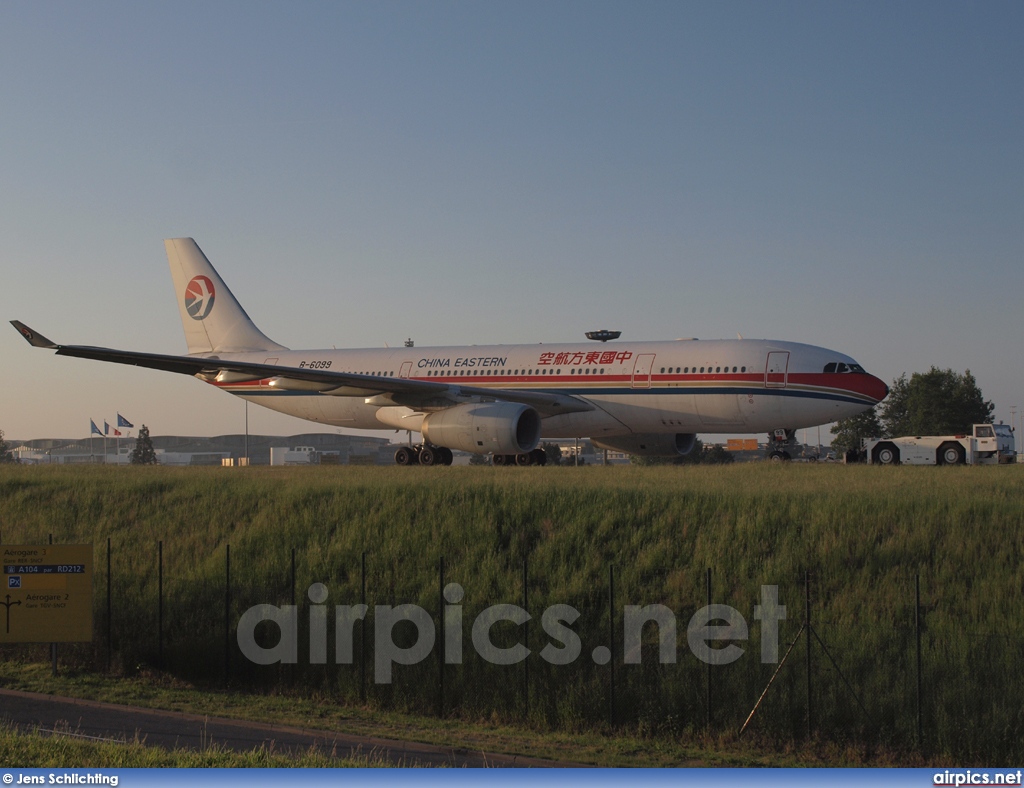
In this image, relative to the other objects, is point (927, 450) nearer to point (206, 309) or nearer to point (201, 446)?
point (206, 309)

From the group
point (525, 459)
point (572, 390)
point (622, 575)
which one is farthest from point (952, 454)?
point (622, 575)

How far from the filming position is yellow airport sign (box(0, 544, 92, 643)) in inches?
775

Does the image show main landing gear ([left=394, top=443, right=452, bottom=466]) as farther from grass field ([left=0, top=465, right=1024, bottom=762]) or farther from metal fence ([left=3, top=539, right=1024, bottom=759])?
metal fence ([left=3, top=539, right=1024, bottom=759])

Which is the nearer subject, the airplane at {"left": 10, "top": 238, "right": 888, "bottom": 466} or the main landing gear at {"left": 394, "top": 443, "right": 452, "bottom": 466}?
the airplane at {"left": 10, "top": 238, "right": 888, "bottom": 466}

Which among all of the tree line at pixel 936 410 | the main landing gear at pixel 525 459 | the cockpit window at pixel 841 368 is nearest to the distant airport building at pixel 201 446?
the tree line at pixel 936 410

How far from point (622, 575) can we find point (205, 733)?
8.81 metres

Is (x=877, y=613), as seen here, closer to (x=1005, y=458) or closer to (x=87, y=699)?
(x=87, y=699)

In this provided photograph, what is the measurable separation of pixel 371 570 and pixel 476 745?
8.15m

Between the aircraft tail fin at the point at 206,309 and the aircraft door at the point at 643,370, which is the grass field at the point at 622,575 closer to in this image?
the aircraft door at the point at 643,370

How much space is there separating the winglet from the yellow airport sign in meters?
12.4

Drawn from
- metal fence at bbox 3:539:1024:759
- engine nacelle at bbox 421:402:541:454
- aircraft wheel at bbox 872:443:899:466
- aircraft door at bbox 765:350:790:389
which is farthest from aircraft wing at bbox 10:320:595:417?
metal fence at bbox 3:539:1024:759

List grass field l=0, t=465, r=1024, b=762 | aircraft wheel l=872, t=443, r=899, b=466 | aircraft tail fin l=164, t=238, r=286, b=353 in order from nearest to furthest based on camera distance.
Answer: grass field l=0, t=465, r=1024, b=762 → aircraft wheel l=872, t=443, r=899, b=466 → aircraft tail fin l=164, t=238, r=286, b=353

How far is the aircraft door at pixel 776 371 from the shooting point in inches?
1359

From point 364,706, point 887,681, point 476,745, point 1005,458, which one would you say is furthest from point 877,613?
point 1005,458
